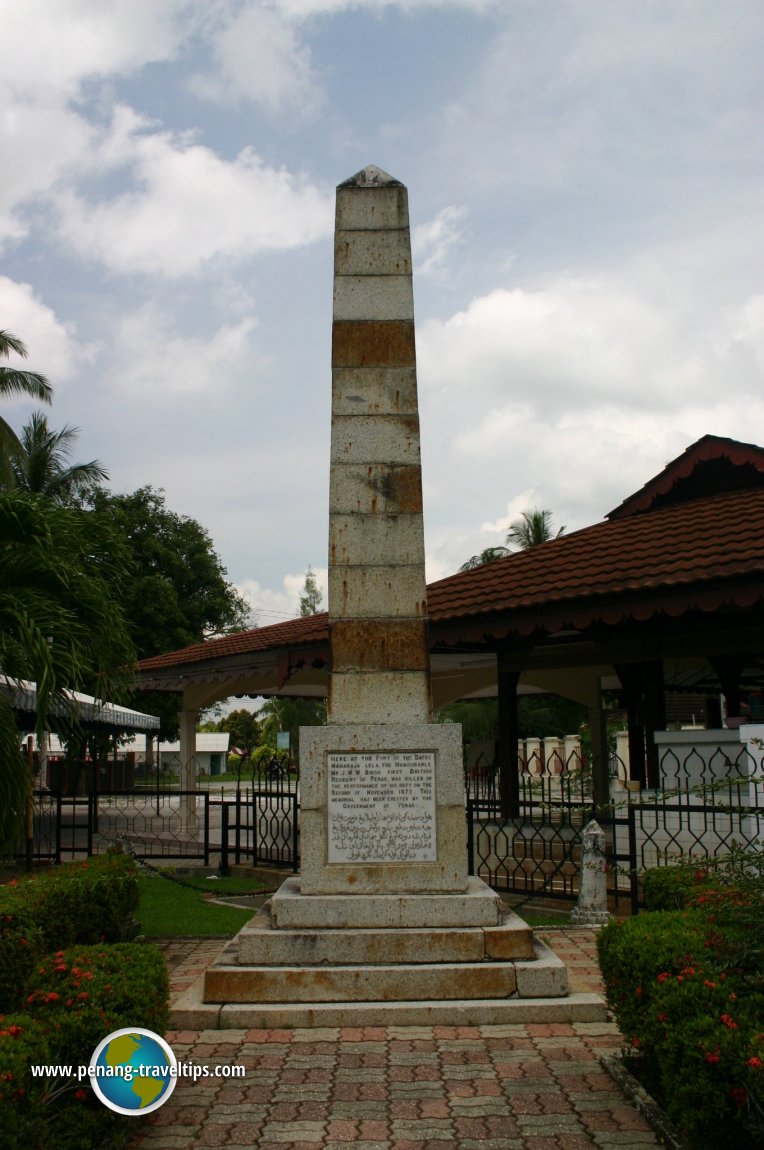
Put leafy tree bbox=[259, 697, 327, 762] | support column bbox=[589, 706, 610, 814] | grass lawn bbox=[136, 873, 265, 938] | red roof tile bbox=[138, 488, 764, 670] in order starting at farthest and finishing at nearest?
leafy tree bbox=[259, 697, 327, 762] < support column bbox=[589, 706, 610, 814] < red roof tile bbox=[138, 488, 764, 670] < grass lawn bbox=[136, 873, 265, 938]

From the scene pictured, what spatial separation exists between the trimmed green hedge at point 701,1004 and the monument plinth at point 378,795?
1.16m

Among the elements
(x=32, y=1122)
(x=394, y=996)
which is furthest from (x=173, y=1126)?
(x=394, y=996)

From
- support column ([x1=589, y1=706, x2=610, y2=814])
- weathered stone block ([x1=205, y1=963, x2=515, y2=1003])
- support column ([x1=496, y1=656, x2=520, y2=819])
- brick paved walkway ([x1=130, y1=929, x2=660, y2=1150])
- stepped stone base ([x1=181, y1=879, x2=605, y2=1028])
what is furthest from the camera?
support column ([x1=589, y1=706, x2=610, y2=814])

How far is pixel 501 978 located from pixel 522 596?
219 inches

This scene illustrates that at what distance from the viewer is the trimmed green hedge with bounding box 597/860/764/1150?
3.35 metres

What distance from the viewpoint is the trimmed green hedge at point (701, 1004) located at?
335 cm

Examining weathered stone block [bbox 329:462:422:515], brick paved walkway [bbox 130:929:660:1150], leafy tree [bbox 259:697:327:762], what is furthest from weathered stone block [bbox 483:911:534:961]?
leafy tree [bbox 259:697:327:762]

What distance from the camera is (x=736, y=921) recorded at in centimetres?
433

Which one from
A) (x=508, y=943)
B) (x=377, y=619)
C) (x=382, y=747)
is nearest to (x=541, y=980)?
(x=508, y=943)

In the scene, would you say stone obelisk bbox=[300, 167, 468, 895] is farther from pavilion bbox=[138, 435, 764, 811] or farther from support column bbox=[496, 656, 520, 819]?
support column bbox=[496, 656, 520, 819]

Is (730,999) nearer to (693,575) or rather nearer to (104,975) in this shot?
(104,975)

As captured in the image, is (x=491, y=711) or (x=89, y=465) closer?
(x=89, y=465)

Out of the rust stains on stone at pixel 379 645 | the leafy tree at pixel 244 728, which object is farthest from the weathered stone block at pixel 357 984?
the leafy tree at pixel 244 728

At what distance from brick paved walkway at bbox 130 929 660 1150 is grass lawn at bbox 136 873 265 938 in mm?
3608
